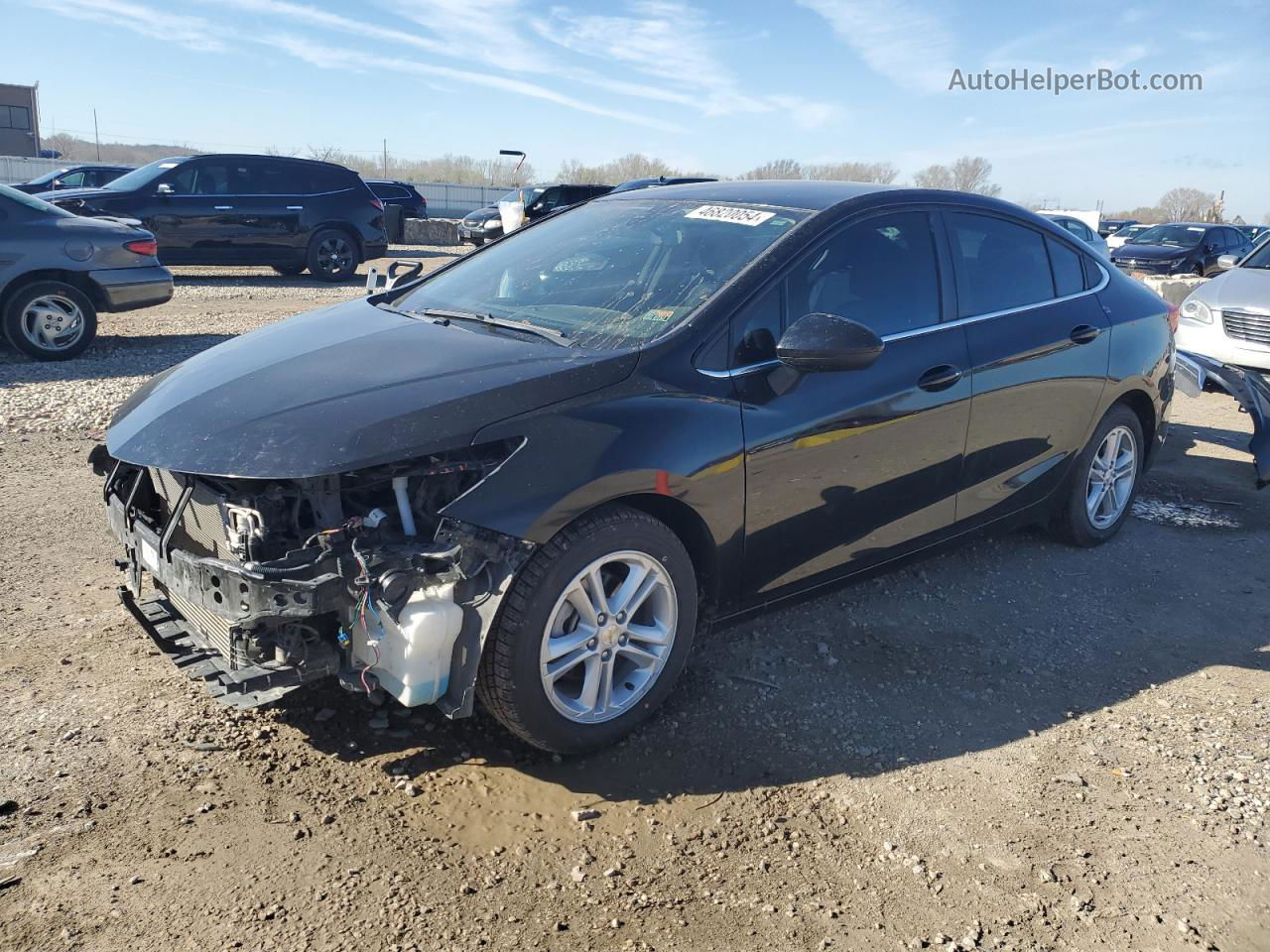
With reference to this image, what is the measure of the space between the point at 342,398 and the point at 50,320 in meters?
7.24

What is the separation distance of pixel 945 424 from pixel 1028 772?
1400 mm

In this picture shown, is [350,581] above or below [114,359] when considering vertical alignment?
below

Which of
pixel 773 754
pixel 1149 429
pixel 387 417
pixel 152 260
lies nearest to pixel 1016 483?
pixel 1149 429

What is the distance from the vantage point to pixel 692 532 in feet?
10.9

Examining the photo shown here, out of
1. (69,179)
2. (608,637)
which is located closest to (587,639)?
(608,637)

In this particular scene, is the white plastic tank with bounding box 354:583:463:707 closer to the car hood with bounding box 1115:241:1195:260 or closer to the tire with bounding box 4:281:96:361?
the tire with bounding box 4:281:96:361

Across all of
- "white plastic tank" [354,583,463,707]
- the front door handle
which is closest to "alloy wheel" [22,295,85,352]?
"white plastic tank" [354,583,463,707]

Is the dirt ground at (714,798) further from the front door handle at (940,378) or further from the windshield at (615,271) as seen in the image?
the windshield at (615,271)

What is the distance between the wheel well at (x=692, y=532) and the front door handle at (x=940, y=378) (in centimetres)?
117

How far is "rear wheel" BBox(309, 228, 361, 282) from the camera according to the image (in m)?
15.5

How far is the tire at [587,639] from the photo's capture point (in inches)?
113

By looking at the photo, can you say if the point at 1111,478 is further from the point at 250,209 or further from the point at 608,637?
the point at 250,209

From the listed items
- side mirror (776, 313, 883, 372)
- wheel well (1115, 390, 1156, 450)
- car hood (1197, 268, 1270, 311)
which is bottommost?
wheel well (1115, 390, 1156, 450)

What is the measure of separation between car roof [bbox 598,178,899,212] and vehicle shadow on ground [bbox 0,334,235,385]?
578cm
